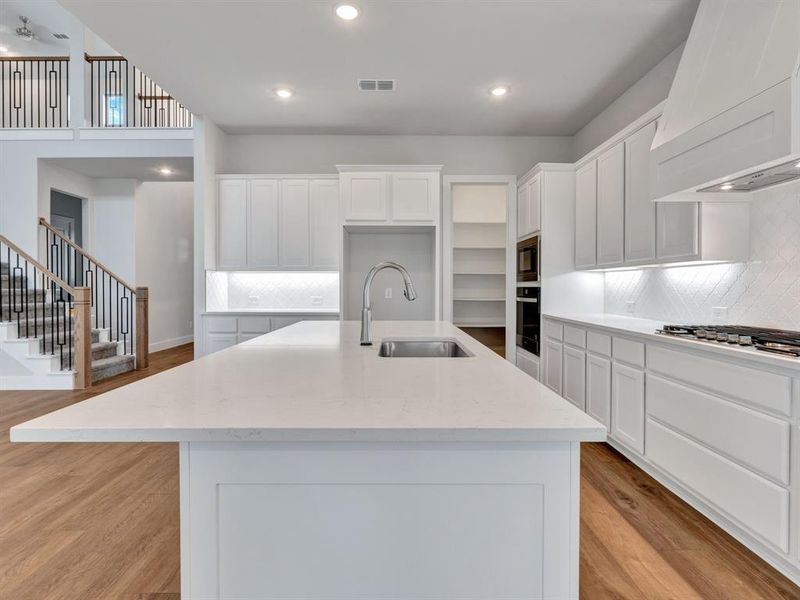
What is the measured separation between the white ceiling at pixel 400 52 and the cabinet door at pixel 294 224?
746 mm

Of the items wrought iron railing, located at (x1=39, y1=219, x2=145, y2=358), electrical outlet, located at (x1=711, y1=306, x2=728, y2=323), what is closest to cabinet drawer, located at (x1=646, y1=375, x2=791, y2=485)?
electrical outlet, located at (x1=711, y1=306, x2=728, y2=323)

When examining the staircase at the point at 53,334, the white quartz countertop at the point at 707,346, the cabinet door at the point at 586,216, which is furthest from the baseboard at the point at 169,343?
the white quartz countertop at the point at 707,346

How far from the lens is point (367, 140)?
536 cm

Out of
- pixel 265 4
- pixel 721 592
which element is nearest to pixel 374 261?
pixel 265 4

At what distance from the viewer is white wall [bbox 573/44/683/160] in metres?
3.46

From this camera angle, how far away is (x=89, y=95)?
260 inches

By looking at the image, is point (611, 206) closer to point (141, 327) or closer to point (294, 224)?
point (294, 224)

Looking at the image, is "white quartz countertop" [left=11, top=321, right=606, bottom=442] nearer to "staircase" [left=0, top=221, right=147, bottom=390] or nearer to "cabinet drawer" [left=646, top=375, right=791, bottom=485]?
"cabinet drawer" [left=646, top=375, right=791, bottom=485]

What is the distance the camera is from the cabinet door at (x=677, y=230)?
260 cm

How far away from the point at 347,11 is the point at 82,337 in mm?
4369

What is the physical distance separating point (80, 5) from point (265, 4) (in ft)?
3.96

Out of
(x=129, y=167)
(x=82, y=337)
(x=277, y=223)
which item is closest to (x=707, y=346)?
(x=277, y=223)

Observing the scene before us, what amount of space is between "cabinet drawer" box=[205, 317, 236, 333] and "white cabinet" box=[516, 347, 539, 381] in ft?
10.0

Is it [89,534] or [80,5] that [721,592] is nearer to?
[89,534]
